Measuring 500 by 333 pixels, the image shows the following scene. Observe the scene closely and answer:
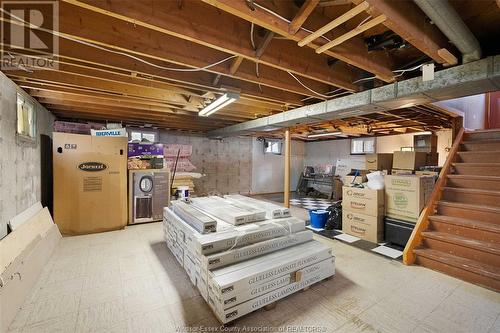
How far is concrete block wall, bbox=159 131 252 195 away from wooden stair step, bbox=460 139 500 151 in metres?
5.90

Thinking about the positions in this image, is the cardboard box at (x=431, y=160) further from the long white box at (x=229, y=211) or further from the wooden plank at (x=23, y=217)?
the wooden plank at (x=23, y=217)

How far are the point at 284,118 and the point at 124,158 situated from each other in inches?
121

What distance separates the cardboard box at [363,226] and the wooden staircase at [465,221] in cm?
59

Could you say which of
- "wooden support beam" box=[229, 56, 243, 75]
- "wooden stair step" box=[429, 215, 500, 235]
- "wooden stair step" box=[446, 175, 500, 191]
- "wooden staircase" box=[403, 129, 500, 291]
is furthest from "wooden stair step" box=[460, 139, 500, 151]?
"wooden support beam" box=[229, 56, 243, 75]

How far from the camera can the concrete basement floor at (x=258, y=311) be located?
1704 mm

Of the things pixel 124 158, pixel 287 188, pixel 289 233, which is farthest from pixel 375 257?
pixel 124 158

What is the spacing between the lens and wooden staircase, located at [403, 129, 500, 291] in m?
2.38

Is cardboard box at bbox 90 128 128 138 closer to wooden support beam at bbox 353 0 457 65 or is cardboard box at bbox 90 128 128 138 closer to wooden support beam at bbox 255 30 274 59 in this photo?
wooden support beam at bbox 255 30 274 59

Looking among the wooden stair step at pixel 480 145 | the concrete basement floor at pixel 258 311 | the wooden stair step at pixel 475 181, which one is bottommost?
the concrete basement floor at pixel 258 311

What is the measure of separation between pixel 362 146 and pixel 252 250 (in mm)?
7289

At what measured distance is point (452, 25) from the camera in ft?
5.12

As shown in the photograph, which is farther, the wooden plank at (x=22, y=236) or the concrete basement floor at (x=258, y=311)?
the wooden plank at (x=22, y=236)

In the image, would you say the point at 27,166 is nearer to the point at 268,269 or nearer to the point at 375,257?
the point at 268,269

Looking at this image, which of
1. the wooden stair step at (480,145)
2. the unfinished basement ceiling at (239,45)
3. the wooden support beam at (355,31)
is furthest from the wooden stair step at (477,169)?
the wooden support beam at (355,31)
